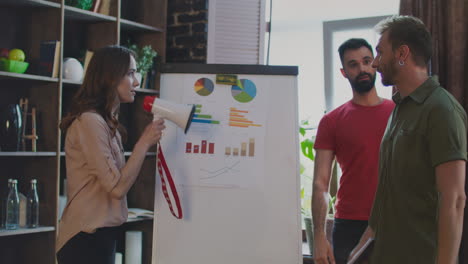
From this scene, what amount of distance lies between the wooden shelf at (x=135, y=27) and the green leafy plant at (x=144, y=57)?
140 mm

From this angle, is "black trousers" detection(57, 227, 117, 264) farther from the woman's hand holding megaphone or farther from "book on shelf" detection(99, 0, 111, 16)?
"book on shelf" detection(99, 0, 111, 16)

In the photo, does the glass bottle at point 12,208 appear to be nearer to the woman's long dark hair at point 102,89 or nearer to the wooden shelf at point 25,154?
the wooden shelf at point 25,154

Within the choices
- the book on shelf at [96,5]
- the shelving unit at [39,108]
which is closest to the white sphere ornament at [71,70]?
the shelving unit at [39,108]

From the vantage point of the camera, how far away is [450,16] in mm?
3594

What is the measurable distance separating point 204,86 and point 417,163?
1345 mm

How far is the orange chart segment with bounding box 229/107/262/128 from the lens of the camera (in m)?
2.82

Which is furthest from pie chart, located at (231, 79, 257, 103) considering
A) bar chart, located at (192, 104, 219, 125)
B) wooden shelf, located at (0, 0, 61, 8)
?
wooden shelf, located at (0, 0, 61, 8)

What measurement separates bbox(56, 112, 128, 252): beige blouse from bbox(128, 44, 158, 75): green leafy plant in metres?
1.88

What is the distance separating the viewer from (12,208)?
3260 mm

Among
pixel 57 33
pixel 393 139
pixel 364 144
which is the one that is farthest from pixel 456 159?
pixel 57 33

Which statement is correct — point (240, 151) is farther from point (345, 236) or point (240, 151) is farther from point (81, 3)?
point (81, 3)

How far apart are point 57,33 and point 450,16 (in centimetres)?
242

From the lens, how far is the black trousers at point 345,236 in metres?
2.68

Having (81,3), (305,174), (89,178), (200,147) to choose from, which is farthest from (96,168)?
(305,174)
